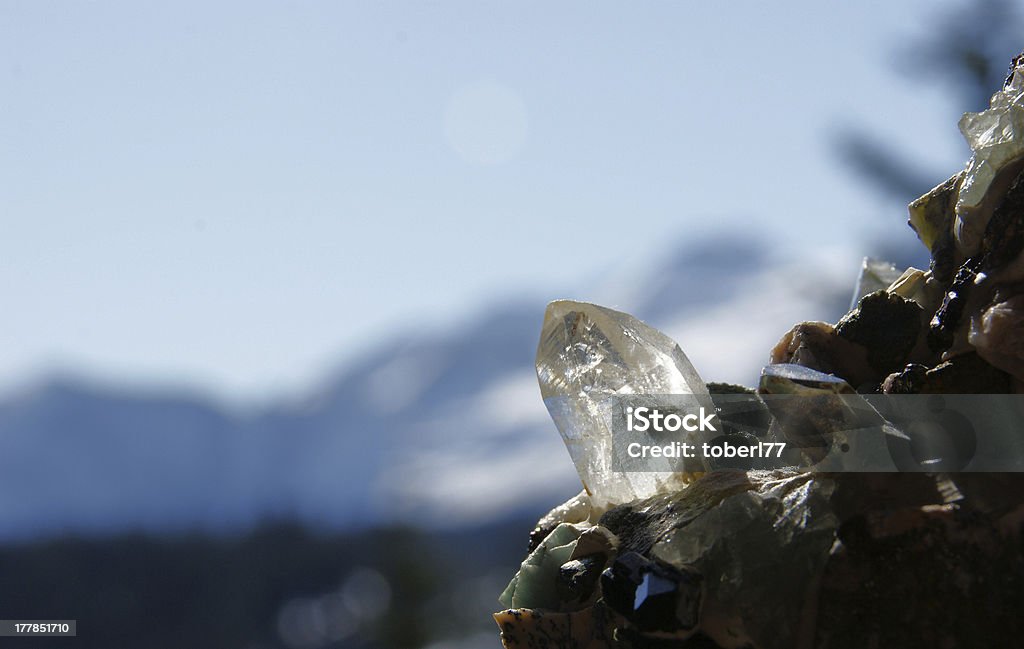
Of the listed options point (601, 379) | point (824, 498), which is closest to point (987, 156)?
point (824, 498)

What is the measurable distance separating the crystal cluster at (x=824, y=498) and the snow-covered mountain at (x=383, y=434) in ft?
386

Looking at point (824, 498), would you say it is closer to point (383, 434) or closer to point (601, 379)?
point (601, 379)

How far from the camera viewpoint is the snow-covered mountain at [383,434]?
143 meters

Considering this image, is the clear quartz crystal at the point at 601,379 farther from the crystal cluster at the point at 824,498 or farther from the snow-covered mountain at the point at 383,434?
the snow-covered mountain at the point at 383,434

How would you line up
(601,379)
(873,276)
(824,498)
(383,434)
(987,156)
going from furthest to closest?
(383,434)
(873,276)
(601,379)
(987,156)
(824,498)

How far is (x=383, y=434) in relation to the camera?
18975 cm

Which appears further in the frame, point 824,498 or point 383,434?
point 383,434

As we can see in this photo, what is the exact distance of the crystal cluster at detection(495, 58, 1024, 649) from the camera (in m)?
1.73

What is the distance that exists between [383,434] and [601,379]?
190 meters

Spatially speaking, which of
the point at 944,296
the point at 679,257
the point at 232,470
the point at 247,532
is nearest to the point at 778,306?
the point at 679,257

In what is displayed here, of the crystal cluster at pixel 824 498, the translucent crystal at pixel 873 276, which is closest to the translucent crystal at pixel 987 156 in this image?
the crystal cluster at pixel 824 498

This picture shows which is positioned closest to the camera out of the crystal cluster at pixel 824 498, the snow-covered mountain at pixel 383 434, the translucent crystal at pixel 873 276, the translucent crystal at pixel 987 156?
the crystal cluster at pixel 824 498

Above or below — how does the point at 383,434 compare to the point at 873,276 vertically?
above

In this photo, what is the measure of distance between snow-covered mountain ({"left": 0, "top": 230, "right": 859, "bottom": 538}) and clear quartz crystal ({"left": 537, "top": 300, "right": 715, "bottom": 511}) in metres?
118
